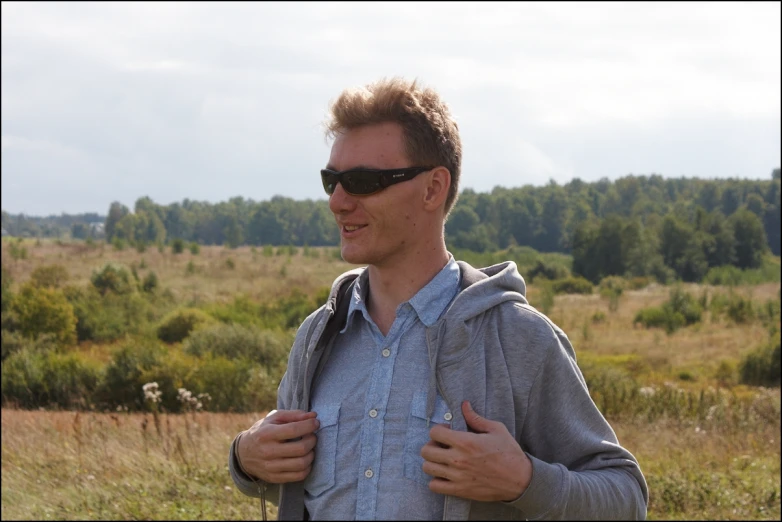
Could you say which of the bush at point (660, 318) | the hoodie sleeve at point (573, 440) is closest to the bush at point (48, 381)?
the hoodie sleeve at point (573, 440)

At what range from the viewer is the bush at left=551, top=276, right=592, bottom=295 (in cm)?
5025

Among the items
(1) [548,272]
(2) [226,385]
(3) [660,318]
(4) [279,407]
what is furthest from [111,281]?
(4) [279,407]

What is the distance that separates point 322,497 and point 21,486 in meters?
7.12

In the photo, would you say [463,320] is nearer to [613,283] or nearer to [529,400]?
[529,400]

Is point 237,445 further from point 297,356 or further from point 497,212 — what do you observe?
point 497,212

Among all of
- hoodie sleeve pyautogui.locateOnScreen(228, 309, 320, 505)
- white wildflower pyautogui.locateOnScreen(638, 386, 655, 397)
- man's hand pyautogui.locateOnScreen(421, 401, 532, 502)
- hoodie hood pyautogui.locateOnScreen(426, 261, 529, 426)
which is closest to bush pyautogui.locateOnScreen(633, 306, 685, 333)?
white wildflower pyautogui.locateOnScreen(638, 386, 655, 397)

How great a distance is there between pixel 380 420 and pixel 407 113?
0.72m

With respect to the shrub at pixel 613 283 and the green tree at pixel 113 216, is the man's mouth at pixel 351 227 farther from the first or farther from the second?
the green tree at pixel 113 216

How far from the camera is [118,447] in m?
8.34

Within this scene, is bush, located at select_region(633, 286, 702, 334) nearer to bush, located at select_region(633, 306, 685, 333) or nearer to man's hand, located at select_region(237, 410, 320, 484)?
bush, located at select_region(633, 306, 685, 333)

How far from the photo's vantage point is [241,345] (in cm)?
1909

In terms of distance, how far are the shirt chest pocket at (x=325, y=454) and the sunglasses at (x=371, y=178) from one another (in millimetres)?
519

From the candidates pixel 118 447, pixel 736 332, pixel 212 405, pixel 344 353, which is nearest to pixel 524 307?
pixel 344 353

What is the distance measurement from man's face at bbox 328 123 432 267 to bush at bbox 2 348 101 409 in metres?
15.5
